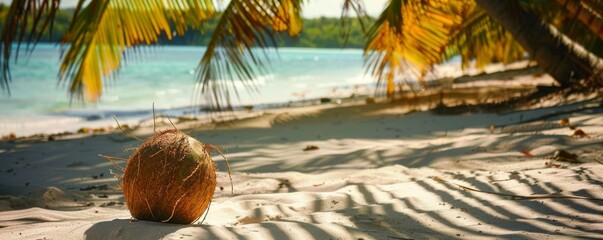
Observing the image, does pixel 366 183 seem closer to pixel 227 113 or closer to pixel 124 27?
pixel 124 27

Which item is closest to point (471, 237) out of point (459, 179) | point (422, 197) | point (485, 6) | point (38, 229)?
point (422, 197)

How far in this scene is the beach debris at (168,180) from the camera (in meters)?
2.71

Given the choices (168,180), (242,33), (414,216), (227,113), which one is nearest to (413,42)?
(242,33)

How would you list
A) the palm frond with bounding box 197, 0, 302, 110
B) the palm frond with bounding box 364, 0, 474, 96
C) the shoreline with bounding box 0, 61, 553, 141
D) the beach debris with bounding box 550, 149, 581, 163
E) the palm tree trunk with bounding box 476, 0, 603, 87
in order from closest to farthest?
1. the beach debris with bounding box 550, 149, 581, 163
2. the palm frond with bounding box 197, 0, 302, 110
3. the palm frond with bounding box 364, 0, 474, 96
4. the palm tree trunk with bounding box 476, 0, 603, 87
5. the shoreline with bounding box 0, 61, 553, 141

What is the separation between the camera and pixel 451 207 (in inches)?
121

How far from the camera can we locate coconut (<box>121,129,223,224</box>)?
2.71 metres

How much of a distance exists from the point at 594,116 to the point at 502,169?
6.01 feet

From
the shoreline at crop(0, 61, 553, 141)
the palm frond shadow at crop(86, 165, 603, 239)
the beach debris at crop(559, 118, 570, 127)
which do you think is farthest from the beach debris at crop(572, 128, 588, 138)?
the shoreline at crop(0, 61, 553, 141)

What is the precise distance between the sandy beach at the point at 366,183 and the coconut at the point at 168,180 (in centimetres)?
9

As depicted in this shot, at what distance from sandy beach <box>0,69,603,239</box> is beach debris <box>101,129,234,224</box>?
0.09 m

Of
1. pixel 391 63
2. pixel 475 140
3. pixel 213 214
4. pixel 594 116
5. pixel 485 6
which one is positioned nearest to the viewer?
pixel 213 214

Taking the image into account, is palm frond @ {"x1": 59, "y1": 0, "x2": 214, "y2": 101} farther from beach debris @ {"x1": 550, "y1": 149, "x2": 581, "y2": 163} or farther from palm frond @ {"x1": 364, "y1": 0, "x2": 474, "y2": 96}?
beach debris @ {"x1": 550, "y1": 149, "x2": 581, "y2": 163}

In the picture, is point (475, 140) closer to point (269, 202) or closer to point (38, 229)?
point (269, 202)

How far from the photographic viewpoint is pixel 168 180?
107 inches
